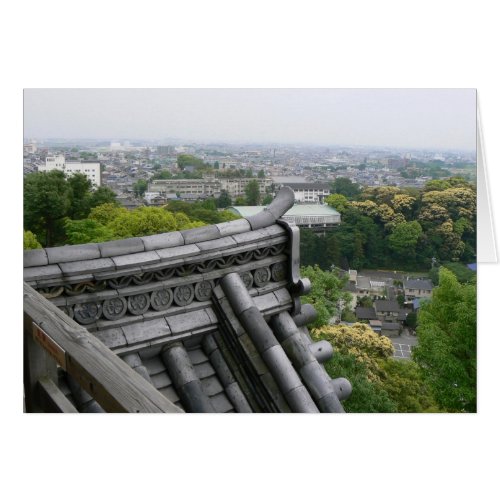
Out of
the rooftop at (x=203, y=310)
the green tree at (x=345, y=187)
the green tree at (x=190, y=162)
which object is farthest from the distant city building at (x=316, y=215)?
the rooftop at (x=203, y=310)

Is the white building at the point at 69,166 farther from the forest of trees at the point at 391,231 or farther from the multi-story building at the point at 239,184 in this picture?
the forest of trees at the point at 391,231

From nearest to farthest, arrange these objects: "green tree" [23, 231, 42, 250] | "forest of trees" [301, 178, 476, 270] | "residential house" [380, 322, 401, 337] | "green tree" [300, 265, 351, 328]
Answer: "green tree" [23, 231, 42, 250], "forest of trees" [301, 178, 476, 270], "residential house" [380, 322, 401, 337], "green tree" [300, 265, 351, 328]

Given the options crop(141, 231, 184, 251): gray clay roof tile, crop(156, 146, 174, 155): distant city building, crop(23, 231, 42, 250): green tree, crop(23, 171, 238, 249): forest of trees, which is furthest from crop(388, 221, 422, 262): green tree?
crop(141, 231, 184, 251): gray clay roof tile

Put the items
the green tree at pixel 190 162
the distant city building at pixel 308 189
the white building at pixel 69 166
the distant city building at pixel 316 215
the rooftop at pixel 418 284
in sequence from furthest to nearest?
the rooftop at pixel 418 284 → the distant city building at pixel 316 215 → the green tree at pixel 190 162 → the distant city building at pixel 308 189 → the white building at pixel 69 166

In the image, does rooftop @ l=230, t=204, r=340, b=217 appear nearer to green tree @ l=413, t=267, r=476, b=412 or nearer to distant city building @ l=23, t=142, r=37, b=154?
green tree @ l=413, t=267, r=476, b=412
